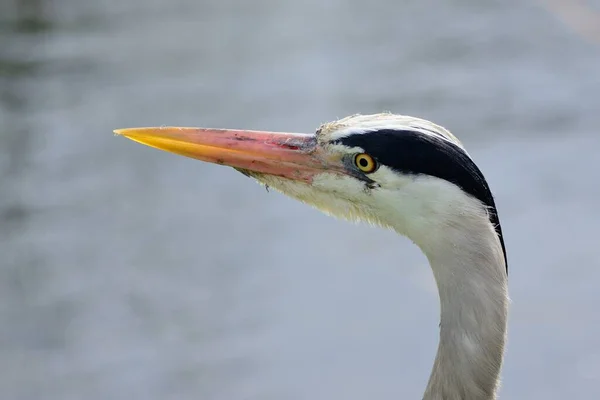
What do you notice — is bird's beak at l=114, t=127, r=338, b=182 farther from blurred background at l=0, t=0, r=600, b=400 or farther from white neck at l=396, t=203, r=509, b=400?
blurred background at l=0, t=0, r=600, b=400

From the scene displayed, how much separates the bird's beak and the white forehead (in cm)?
7

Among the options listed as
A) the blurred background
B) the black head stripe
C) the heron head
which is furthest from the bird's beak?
the blurred background

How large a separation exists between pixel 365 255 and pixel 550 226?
108 cm

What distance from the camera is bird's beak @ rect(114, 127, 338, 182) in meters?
3.05

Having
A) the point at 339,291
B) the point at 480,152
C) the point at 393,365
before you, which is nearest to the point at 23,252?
the point at 339,291

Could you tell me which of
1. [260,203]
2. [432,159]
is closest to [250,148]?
[432,159]

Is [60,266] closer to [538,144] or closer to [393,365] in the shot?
[393,365]

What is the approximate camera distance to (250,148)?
3092 millimetres

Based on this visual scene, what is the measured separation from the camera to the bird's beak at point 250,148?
3.05m

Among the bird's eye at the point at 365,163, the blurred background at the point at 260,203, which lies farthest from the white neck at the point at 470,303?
the blurred background at the point at 260,203

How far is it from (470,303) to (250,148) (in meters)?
0.76

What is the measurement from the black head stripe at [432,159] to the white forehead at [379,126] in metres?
0.02

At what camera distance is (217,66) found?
26.5 feet

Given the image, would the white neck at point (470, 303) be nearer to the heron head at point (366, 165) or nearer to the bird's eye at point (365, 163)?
the heron head at point (366, 165)
